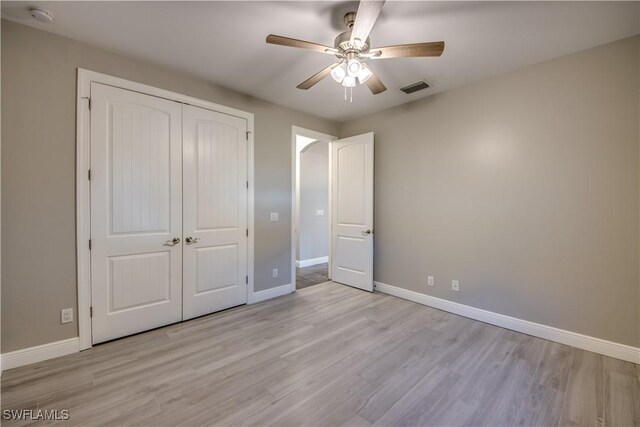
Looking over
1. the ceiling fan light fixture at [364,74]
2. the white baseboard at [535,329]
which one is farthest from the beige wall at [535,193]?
the ceiling fan light fixture at [364,74]

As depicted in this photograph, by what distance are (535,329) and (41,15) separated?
16.3ft

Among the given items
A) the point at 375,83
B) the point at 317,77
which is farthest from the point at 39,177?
the point at 375,83

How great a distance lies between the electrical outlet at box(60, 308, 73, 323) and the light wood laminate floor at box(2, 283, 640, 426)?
0.30 metres

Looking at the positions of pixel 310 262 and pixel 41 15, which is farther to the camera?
pixel 310 262

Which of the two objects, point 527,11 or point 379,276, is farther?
point 379,276

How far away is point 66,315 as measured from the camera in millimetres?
2279

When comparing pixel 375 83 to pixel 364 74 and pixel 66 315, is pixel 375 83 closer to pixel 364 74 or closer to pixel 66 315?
pixel 364 74

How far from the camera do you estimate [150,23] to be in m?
2.09

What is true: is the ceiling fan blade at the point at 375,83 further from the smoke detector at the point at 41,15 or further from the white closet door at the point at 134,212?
the smoke detector at the point at 41,15

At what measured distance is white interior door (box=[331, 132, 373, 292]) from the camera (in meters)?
3.95

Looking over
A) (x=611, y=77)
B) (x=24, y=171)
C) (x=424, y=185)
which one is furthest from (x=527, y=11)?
(x=24, y=171)

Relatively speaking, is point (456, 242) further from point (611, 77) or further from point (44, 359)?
point (44, 359)

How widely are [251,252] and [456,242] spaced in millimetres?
2563

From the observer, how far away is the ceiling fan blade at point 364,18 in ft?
4.82
